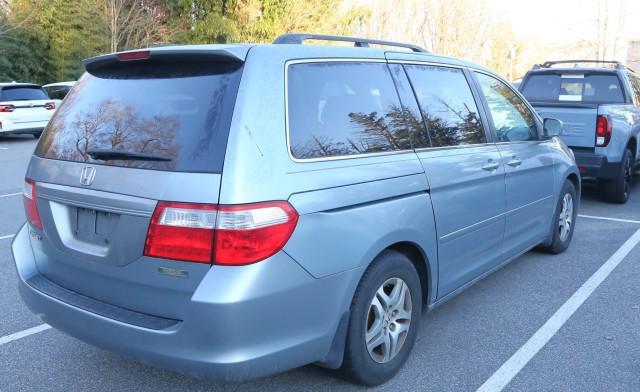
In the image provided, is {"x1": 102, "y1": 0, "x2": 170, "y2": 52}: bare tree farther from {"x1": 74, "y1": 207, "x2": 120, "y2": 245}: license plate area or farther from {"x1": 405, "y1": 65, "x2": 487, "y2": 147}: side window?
{"x1": 74, "y1": 207, "x2": 120, "y2": 245}: license plate area

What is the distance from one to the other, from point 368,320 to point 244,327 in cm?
87

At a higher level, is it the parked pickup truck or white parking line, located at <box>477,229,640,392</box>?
the parked pickup truck

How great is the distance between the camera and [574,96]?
830 cm

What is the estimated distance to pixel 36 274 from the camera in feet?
10.3

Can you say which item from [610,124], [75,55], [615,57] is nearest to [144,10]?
[75,55]

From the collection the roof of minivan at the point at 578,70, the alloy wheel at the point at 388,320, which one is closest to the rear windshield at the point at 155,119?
the alloy wheel at the point at 388,320

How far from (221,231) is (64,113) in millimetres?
1406

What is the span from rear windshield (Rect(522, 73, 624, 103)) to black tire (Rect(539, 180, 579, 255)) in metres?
3.01

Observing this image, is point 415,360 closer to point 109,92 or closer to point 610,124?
point 109,92

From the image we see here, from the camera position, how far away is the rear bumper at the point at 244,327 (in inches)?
95.1

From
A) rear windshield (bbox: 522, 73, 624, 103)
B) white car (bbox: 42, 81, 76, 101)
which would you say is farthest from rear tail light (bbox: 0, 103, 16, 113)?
rear windshield (bbox: 522, 73, 624, 103)

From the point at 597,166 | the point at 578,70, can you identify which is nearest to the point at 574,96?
the point at 578,70

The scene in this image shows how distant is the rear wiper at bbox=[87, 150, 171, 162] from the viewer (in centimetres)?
262

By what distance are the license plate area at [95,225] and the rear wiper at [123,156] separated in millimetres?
257
